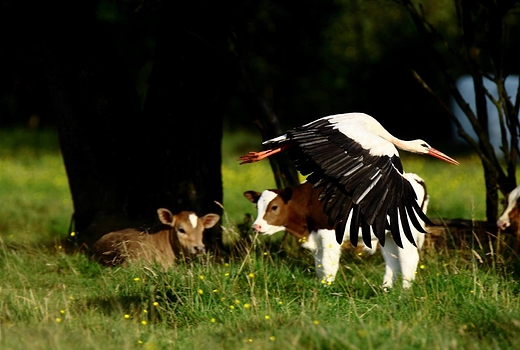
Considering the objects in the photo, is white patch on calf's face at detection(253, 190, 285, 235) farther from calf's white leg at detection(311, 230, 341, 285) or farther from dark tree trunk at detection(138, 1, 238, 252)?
dark tree trunk at detection(138, 1, 238, 252)

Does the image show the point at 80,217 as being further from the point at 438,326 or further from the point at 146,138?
the point at 438,326

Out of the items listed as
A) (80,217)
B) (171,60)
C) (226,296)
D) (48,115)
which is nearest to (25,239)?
(80,217)

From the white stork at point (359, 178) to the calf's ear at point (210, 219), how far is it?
5.89 feet

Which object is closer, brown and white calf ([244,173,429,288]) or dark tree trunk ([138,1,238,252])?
brown and white calf ([244,173,429,288])

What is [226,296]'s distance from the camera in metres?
6.50

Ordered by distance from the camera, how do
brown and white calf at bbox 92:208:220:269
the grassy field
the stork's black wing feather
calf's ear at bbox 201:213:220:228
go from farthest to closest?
1. calf's ear at bbox 201:213:220:228
2. brown and white calf at bbox 92:208:220:269
3. the stork's black wing feather
4. the grassy field

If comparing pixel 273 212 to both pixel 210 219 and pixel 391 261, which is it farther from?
pixel 391 261

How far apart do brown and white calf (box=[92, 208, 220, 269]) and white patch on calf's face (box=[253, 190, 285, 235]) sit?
2.05 feet

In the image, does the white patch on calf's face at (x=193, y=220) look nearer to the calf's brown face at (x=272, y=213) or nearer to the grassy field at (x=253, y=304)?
the grassy field at (x=253, y=304)

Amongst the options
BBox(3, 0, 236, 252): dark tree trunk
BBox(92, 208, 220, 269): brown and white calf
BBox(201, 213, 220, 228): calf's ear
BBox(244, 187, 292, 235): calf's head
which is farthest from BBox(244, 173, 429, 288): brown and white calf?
BBox(3, 0, 236, 252): dark tree trunk

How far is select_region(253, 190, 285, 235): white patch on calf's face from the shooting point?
25.6ft

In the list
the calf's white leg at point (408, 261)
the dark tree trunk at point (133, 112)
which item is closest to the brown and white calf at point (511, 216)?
the calf's white leg at point (408, 261)

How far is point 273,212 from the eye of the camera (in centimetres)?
788

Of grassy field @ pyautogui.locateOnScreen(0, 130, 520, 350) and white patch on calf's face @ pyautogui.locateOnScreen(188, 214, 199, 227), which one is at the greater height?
white patch on calf's face @ pyautogui.locateOnScreen(188, 214, 199, 227)
